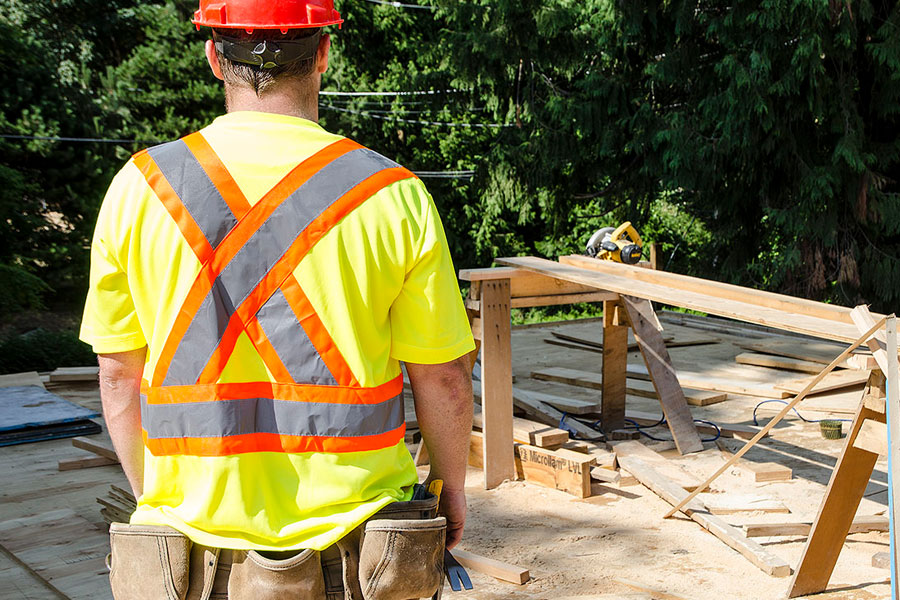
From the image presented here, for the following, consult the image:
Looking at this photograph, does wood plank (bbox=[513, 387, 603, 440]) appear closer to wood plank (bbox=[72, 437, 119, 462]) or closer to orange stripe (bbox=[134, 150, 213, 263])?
wood plank (bbox=[72, 437, 119, 462])

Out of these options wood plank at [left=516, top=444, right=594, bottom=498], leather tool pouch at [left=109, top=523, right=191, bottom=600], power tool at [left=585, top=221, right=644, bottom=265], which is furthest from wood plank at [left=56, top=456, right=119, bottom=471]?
leather tool pouch at [left=109, top=523, right=191, bottom=600]

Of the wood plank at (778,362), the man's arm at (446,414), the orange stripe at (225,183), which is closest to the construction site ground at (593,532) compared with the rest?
the wood plank at (778,362)

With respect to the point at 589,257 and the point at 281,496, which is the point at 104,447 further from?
the point at 281,496

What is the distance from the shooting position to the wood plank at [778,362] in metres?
9.23

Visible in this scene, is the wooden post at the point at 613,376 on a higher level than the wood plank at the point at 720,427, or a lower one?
higher

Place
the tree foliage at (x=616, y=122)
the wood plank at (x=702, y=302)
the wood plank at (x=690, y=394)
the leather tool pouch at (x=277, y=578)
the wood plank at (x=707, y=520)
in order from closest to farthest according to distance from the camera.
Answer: the leather tool pouch at (x=277, y=578) < the wood plank at (x=702, y=302) < the wood plank at (x=707, y=520) < the wood plank at (x=690, y=394) < the tree foliage at (x=616, y=122)

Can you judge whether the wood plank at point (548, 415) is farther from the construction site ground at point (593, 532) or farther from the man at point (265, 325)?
the man at point (265, 325)

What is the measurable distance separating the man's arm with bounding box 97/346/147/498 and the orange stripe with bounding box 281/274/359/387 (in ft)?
1.32

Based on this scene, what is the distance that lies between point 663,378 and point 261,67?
5251 mm

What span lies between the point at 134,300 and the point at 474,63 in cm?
1726

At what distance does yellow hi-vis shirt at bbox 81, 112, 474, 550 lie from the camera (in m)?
1.74

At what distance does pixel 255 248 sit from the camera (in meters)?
1.74

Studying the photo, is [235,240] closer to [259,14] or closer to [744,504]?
[259,14]

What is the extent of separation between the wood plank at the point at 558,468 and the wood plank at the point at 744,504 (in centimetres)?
77
